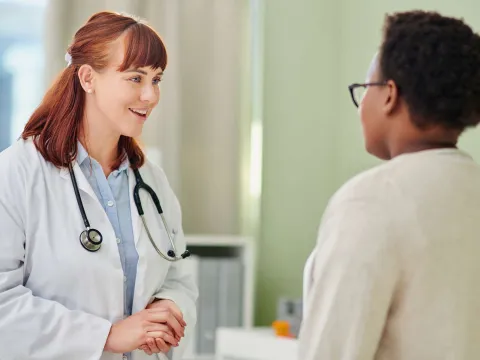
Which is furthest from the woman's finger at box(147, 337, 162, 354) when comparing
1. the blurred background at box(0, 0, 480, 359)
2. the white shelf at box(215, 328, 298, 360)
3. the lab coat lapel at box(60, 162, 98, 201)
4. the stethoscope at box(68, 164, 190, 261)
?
the blurred background at box(0, 0, 480, 359)

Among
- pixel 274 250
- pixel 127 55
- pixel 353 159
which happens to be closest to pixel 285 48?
pixel 353 159

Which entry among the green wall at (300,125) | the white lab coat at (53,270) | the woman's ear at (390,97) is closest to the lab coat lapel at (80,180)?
the white lab coat at (53,270)

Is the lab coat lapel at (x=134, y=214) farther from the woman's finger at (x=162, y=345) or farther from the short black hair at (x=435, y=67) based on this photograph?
the short black hair at (x=435, y=67)

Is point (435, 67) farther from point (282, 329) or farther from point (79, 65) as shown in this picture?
point (282, 329)

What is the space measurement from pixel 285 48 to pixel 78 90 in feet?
7.84

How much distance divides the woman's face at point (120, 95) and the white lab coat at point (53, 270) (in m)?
0.14

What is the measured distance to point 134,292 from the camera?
1.69 meters

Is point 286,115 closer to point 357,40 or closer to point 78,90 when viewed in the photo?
point 357,40

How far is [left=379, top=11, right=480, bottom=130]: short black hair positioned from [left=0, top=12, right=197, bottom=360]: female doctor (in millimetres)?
714

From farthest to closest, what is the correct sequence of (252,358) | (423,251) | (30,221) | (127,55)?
(252,358), (127,55), (30,221), (423,251)

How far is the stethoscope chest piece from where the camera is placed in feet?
5.37

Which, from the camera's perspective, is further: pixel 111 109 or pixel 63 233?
pixel 111 109

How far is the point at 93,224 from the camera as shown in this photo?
1.68 meters

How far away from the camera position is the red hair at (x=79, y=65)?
67.8 inches
